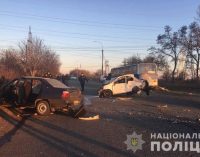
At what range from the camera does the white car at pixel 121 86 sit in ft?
111

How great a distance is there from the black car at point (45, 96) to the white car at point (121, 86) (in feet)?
50.3

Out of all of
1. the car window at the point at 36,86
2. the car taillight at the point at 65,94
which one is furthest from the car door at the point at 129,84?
the car taillight at the point at 65,94

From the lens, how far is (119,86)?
3422cm

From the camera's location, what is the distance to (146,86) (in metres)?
35.7

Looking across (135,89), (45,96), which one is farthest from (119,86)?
(45,96)

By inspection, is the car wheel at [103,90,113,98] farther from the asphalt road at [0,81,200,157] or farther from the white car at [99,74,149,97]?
the asphalt road at [0,81,200,157]

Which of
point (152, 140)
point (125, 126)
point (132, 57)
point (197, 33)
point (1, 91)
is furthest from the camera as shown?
point (132, 57)

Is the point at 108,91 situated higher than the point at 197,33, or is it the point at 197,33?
the point at 197,33

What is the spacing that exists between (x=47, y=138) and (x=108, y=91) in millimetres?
22357

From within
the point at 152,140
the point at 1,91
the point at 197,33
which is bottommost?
the point at 152,140

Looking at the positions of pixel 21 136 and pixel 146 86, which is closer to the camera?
pixel 21 136

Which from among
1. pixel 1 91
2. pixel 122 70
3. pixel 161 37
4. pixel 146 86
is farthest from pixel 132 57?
pixel 1 91

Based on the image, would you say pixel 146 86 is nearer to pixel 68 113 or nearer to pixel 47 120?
pixel 68 113

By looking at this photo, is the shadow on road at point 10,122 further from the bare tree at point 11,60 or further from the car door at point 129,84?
the bare tree at point 11,60
